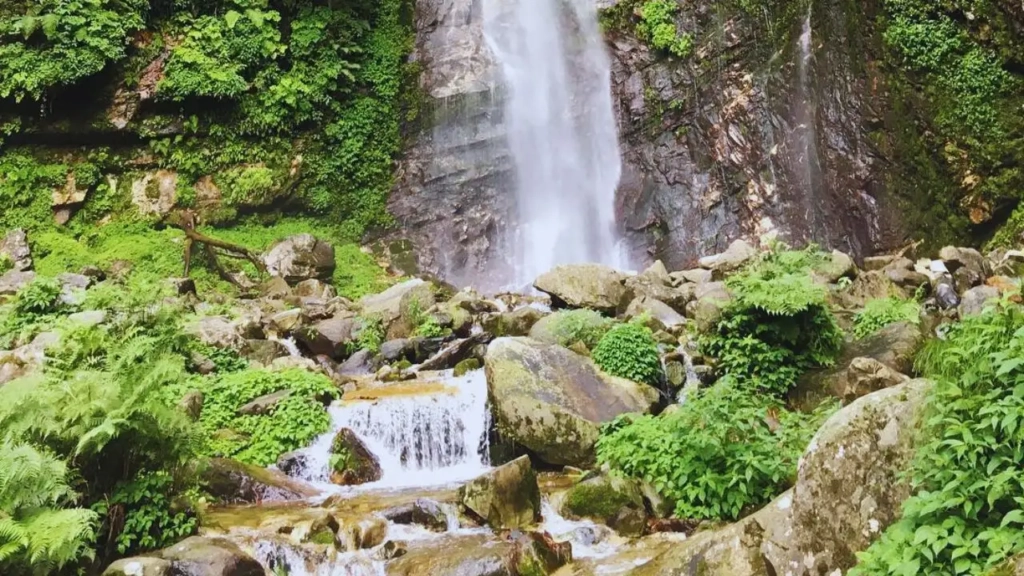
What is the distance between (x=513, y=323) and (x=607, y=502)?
5003 millimetres

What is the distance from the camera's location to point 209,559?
16.3 feet

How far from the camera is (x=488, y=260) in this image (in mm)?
18625

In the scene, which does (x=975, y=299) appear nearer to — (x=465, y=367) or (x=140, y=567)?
(x=465, y=367)

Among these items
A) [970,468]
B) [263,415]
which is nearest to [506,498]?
[263,415]

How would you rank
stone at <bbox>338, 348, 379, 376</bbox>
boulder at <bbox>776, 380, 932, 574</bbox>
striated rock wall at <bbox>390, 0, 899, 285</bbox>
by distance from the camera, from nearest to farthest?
1. boulder at <bbox>776, 380, 932, 574</bbox>
2. stone at <bbox>338, 348, 379, 376</bbox>
3. striated rock wall at <bbox>390, 0, 899, 285</bbox>

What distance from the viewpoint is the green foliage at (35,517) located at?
420cm

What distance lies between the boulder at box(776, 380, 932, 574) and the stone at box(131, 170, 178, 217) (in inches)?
686

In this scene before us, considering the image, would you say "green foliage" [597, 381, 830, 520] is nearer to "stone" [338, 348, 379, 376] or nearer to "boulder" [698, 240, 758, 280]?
"stone" [338, 348, 379, 376]

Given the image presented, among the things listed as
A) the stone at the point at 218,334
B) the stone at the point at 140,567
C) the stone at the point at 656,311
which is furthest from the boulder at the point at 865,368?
the stone at the point at 218,334

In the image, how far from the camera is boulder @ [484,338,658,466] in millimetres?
7516

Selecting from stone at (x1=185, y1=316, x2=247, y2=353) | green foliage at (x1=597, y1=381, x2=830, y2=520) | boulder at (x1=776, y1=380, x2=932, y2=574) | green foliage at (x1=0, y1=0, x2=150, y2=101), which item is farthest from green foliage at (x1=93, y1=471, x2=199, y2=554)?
green foliage at (x1=0, y1=0, x2=150, y2=101)

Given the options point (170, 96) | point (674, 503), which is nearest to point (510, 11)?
point (170, 96)

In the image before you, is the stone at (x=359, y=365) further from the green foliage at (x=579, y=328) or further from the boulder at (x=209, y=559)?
the boulder at (x=209, y=559)

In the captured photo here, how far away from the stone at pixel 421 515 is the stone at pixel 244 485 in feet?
4.69
